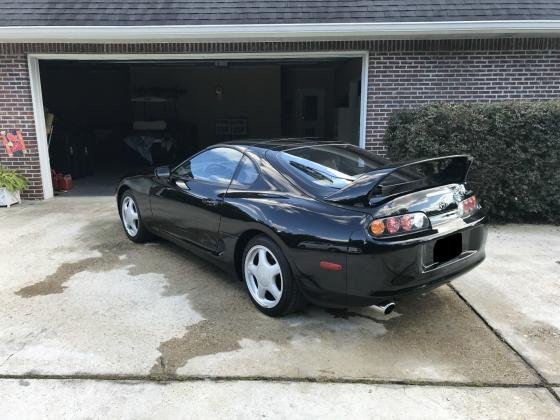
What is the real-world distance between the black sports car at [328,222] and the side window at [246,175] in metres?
0.01

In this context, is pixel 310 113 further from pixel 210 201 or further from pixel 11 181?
pixel 210 201

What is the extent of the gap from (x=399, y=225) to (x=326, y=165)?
0.95m

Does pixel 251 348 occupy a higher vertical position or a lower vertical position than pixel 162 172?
lower

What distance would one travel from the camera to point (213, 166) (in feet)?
14.3

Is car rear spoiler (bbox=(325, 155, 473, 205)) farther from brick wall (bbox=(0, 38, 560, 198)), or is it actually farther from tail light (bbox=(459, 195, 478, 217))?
Result: brick wall (bbox=(0, 38, 560, 198))

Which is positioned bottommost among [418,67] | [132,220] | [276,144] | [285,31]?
[132,220]

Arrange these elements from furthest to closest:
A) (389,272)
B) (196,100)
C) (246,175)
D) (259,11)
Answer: (196,100)
(259,11)
(246,175)
(389,272)

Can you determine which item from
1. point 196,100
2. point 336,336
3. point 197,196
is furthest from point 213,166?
point 196,100

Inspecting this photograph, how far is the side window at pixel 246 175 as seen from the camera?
12.6ft

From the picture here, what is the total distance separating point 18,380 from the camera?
2807 mm

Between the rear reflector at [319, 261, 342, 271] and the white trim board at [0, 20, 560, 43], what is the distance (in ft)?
16.2

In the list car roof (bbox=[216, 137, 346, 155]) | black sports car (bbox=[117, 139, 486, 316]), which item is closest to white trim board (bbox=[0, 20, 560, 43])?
car roof (bbox=[216, 137, 346, 155])

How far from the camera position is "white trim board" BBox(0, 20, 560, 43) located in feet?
22.5

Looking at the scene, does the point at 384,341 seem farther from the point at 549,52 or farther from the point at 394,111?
the point at 549,52
